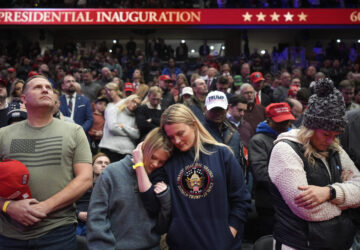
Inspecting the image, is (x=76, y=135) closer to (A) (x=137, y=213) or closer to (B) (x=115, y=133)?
(A) (x=137, y=213)

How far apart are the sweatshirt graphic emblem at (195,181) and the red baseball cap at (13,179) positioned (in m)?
0.91

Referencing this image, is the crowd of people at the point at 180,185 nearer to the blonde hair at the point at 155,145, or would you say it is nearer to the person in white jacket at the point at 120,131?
the blonde hair at the point at 155,145

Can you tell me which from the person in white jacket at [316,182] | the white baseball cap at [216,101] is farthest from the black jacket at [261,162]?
the person in white jacket at [316,182]

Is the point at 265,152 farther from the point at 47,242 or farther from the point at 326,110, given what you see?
the point at 47,242

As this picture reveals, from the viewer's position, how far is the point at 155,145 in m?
2.04

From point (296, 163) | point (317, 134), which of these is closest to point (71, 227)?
point (296, 163)

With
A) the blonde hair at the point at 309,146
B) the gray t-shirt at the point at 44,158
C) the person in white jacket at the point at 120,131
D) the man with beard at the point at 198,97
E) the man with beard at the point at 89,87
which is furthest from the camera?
the man with beard at the point at 89,87

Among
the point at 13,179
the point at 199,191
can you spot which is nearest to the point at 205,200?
the point at 199,191

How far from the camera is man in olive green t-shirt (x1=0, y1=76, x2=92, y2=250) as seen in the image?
208cm

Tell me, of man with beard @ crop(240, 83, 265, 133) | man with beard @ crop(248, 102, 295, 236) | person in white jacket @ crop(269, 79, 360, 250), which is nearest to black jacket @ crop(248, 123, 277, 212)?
man with beard @ crop(248, 102, 295, 236)

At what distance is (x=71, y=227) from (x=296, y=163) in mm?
1471

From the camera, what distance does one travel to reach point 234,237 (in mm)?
2041

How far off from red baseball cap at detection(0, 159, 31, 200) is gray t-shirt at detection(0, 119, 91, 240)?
0.36 feet

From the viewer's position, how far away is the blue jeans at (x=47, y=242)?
2084mm
